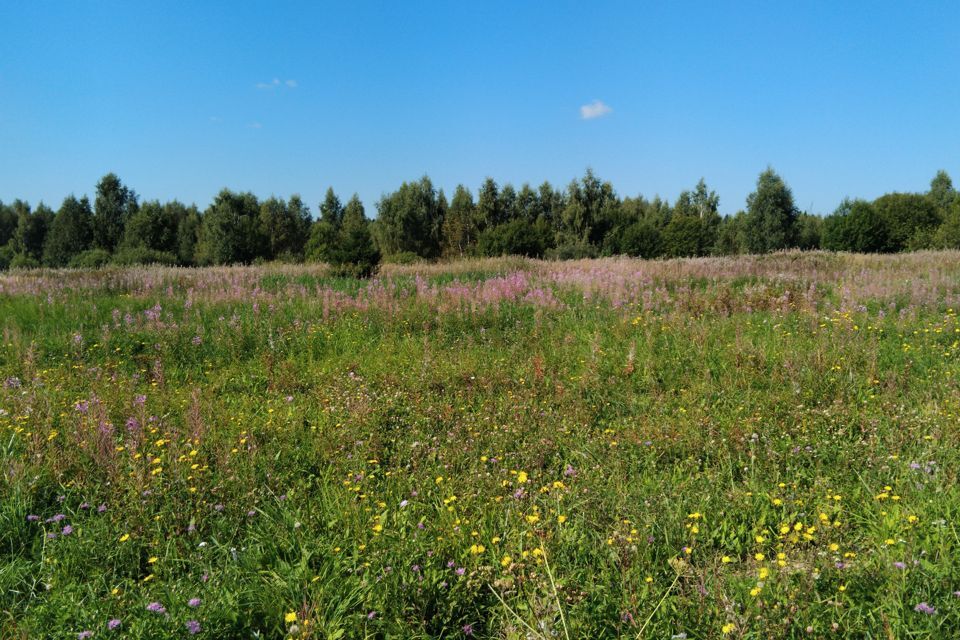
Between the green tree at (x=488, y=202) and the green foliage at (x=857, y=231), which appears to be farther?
the green tree at (x=488, y=202)

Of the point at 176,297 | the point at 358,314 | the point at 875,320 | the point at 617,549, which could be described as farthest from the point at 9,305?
the point at 875,320

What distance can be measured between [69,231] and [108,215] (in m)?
2.66

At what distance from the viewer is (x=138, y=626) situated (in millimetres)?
2227

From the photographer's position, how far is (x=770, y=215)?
113 feet

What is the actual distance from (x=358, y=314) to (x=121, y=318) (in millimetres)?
3948

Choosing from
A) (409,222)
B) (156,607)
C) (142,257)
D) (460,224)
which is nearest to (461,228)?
(460,224)

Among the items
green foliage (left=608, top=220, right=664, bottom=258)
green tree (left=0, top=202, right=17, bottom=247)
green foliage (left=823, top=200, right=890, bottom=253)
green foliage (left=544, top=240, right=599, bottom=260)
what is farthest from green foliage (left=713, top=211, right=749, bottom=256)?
green tree (left=0, top=202, right=17, bottom=247)

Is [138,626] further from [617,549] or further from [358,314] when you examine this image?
[358,314]

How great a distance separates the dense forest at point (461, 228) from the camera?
30.7m

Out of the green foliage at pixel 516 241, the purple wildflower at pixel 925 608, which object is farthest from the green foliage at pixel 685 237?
the purple wildflower at pixel 925 608

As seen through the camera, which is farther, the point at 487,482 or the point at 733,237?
the point at 733,237

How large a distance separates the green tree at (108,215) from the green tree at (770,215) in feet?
138

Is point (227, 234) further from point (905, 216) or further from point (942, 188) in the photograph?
point (942, 188)

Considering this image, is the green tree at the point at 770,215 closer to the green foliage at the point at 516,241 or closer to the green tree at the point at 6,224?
the green foliage at the point at 516,241
